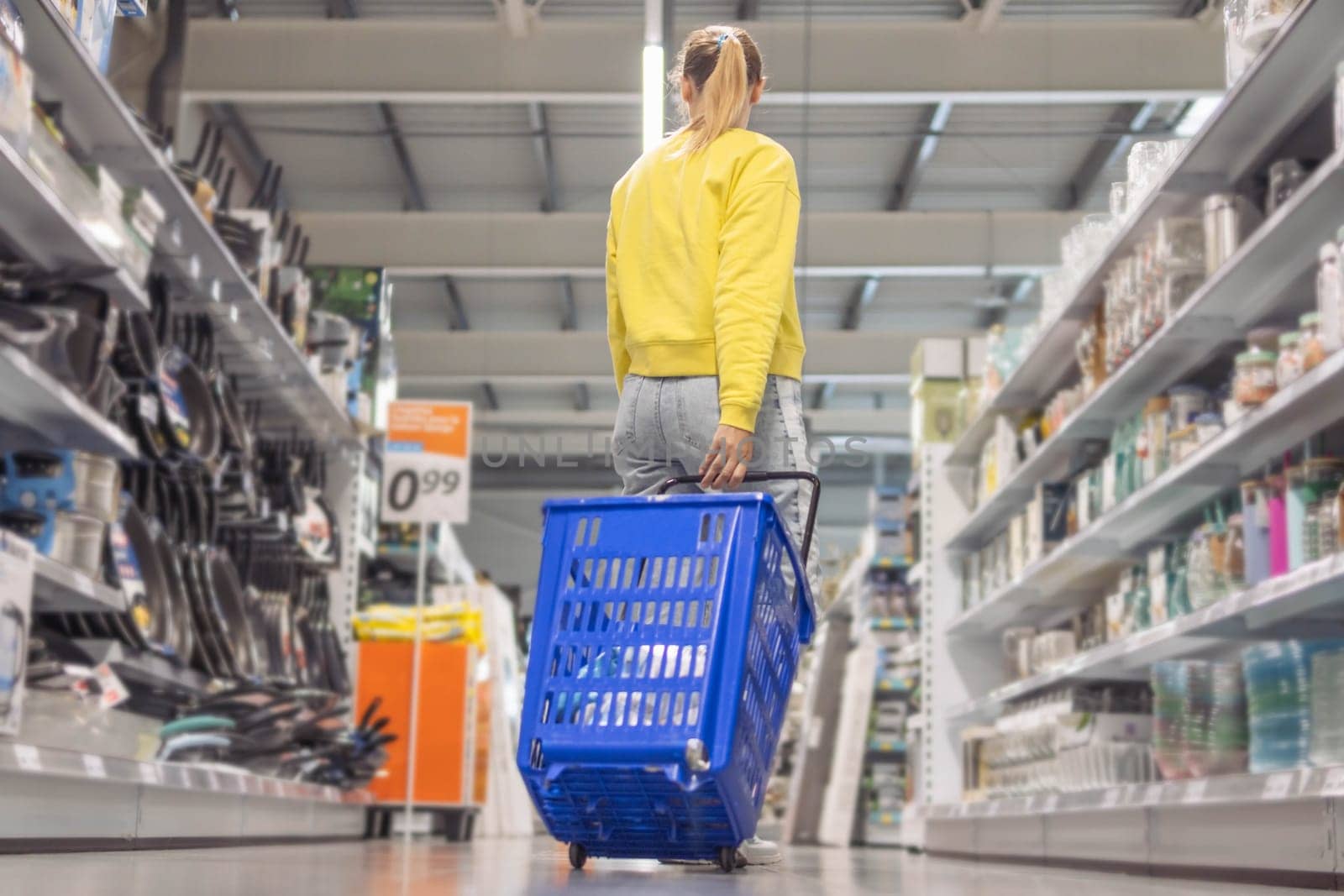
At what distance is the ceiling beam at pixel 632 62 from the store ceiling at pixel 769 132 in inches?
0.9

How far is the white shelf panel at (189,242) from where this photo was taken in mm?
3396

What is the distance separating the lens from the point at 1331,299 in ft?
8.80

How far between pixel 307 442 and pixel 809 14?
3311 millimetres

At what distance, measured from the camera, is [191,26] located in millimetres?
8383

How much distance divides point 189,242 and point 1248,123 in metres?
2.89

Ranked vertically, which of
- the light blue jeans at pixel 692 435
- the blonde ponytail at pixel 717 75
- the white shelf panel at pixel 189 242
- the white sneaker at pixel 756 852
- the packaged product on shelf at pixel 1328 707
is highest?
the white shelf panel at pixel 189 242

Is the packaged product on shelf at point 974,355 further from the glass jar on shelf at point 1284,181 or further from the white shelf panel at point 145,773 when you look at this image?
the glass jar on shelf at point 1284,181

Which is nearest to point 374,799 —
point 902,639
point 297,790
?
point 297,790

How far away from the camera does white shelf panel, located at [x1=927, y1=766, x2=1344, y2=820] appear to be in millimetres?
2453

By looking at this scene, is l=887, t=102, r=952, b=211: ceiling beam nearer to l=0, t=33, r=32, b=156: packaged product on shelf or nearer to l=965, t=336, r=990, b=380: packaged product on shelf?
l=965, t=336, r=990, b=380: packaged product on shelf

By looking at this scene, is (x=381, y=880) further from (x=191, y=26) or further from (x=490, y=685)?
(x=191, y=26)

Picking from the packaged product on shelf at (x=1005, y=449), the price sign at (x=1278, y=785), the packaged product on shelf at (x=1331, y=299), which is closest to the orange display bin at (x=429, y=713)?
the packaged product on shelf at (x=1005, y=449)

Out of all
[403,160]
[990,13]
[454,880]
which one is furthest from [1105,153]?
[454,880]

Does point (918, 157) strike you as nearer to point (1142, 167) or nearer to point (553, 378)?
point (553, 378)
